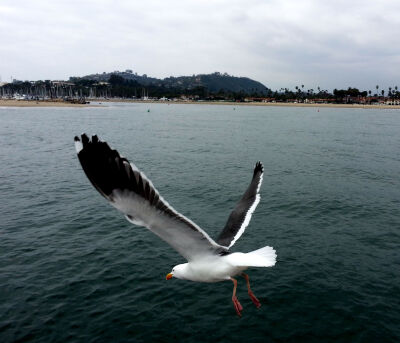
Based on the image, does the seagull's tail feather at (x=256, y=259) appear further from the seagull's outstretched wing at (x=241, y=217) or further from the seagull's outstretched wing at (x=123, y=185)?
the seagull's outstretched wing at (x=123, y=185)

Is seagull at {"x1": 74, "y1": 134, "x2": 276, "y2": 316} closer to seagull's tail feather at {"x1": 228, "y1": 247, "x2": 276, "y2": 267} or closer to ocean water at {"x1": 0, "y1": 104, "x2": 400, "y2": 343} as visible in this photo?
seagull's tail feather at {"x1": 228, "y1": 247, "x2": 276, "y2": 267}

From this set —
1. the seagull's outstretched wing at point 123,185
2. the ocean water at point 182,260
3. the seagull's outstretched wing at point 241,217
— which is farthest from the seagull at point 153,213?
the ocean water at point 182,260

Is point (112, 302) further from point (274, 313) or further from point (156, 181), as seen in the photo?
point (156, 181)

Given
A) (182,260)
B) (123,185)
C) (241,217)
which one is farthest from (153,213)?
(182,260)

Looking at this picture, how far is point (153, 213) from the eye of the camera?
445cm

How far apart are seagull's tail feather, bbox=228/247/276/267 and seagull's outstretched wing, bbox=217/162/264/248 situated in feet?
2.15

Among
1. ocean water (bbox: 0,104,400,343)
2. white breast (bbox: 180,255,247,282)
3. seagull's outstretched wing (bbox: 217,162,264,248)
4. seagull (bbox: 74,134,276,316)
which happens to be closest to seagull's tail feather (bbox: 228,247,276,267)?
seagull (bbox: 74,134,276,316)

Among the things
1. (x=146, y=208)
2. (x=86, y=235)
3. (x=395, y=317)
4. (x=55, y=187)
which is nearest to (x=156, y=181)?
(x=55, y=187)

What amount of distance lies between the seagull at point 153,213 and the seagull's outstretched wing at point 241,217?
0.42 feet

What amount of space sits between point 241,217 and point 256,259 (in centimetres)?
189

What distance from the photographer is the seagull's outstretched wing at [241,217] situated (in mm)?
6801

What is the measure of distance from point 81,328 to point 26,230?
7691 millimetres

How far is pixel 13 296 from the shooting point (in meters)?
9.65

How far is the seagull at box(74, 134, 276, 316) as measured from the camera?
4023 millimetres
